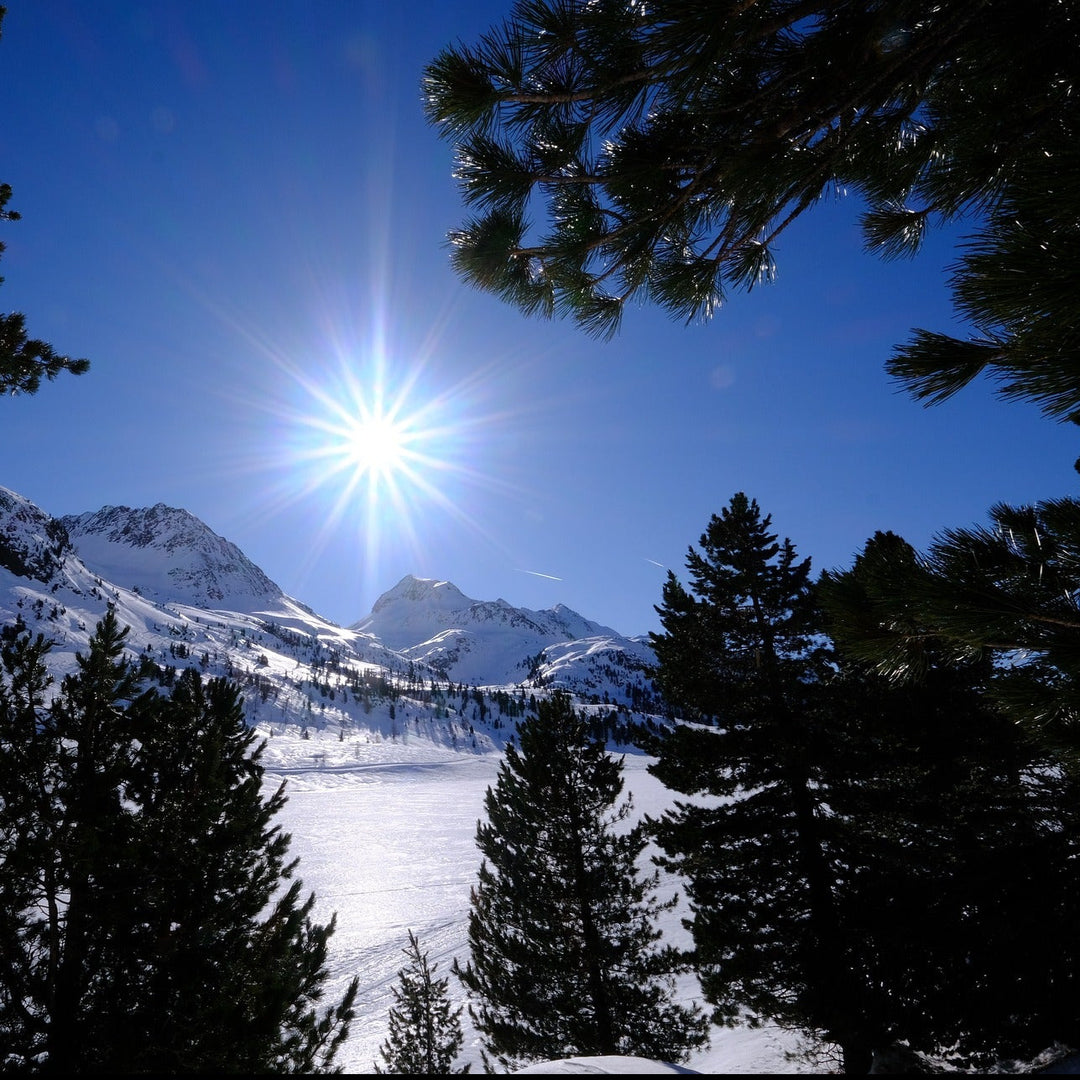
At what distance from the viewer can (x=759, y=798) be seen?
9.37 metres

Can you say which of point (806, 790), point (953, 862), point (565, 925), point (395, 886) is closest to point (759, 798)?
point (806, 790)

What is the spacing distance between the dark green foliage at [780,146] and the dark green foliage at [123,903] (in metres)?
7.22

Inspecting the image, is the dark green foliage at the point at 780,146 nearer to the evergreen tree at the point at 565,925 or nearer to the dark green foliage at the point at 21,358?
the dark green foliage at the point at 21,358

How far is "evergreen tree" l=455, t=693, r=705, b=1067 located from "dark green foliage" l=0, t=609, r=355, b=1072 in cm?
540

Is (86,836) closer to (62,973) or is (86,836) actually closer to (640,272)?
(62,973)

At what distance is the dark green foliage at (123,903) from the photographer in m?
5.38

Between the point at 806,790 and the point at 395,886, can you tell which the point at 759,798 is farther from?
the point at 395,886

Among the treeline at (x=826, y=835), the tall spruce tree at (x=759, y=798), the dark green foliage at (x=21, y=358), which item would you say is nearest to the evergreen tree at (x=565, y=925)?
the treeline at (x=826, y=835)

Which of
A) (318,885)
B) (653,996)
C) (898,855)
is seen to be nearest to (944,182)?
(898,855)

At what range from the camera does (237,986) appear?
6109 mm

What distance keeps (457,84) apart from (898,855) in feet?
36.8

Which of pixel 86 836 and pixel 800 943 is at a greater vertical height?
pixel 86 836

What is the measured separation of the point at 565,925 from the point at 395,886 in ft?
91.0

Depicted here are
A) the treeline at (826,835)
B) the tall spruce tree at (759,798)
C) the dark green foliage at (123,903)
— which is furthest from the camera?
the tall spruce tree at (759,798)
